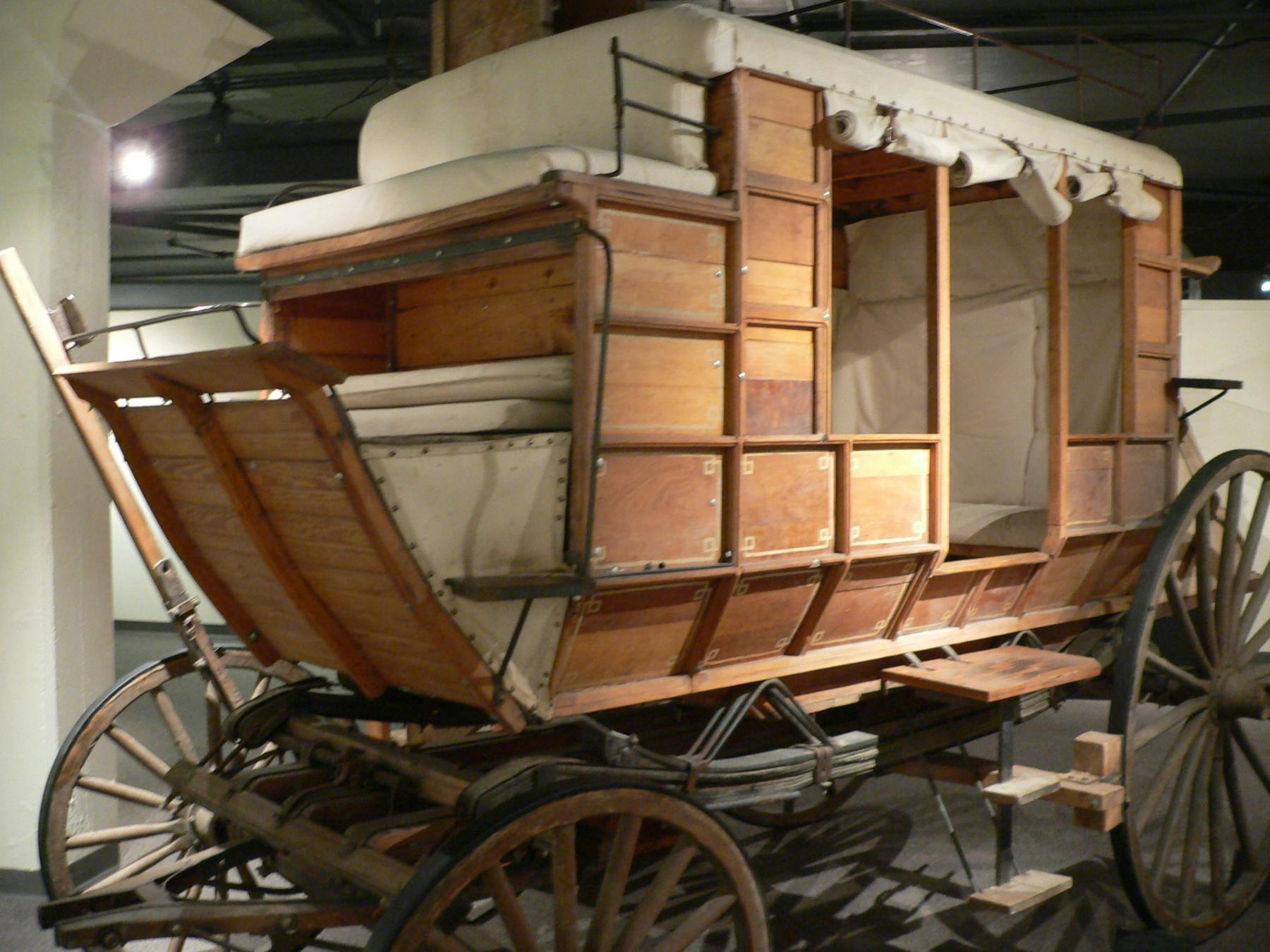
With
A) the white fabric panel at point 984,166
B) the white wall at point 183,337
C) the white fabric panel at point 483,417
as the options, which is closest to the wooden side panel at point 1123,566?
the white fabric panel at point 984,166

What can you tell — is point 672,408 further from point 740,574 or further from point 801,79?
point 801,79

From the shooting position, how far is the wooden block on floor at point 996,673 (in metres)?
2.99

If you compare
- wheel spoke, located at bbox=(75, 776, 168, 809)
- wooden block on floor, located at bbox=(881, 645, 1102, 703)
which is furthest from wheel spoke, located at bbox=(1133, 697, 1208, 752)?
wheel spoke, located at bbox=(75, 776, 168, 809)

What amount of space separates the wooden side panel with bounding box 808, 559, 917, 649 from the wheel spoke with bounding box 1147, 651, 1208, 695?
2.93ft

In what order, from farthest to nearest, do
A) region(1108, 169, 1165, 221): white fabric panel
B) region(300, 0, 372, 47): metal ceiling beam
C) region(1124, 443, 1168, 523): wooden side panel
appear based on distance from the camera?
1. region(300, 0, 372, 47): metal ceiling beam
2. region(1124, 443, 1168, 523): wooden side panel
3. region(1108, 169, 1165, 221): white fabric panel

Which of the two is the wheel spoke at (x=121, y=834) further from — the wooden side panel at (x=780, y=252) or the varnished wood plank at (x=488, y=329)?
the wooden side panel at (x=780, y=252)

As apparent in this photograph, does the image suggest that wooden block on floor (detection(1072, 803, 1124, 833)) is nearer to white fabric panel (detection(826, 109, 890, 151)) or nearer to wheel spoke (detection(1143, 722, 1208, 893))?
wheel spoke (detection(1143, 722, 1208, 893))

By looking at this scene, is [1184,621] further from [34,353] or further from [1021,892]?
[34,353]

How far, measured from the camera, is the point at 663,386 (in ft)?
8.19

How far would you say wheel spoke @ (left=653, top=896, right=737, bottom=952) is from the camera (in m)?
2.35

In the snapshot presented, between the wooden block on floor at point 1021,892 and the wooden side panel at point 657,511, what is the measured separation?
1.17 m

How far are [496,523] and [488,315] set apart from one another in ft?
2.87

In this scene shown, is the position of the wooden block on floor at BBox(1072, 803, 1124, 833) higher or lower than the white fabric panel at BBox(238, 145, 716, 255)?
lower

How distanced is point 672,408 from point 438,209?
0.69 m
